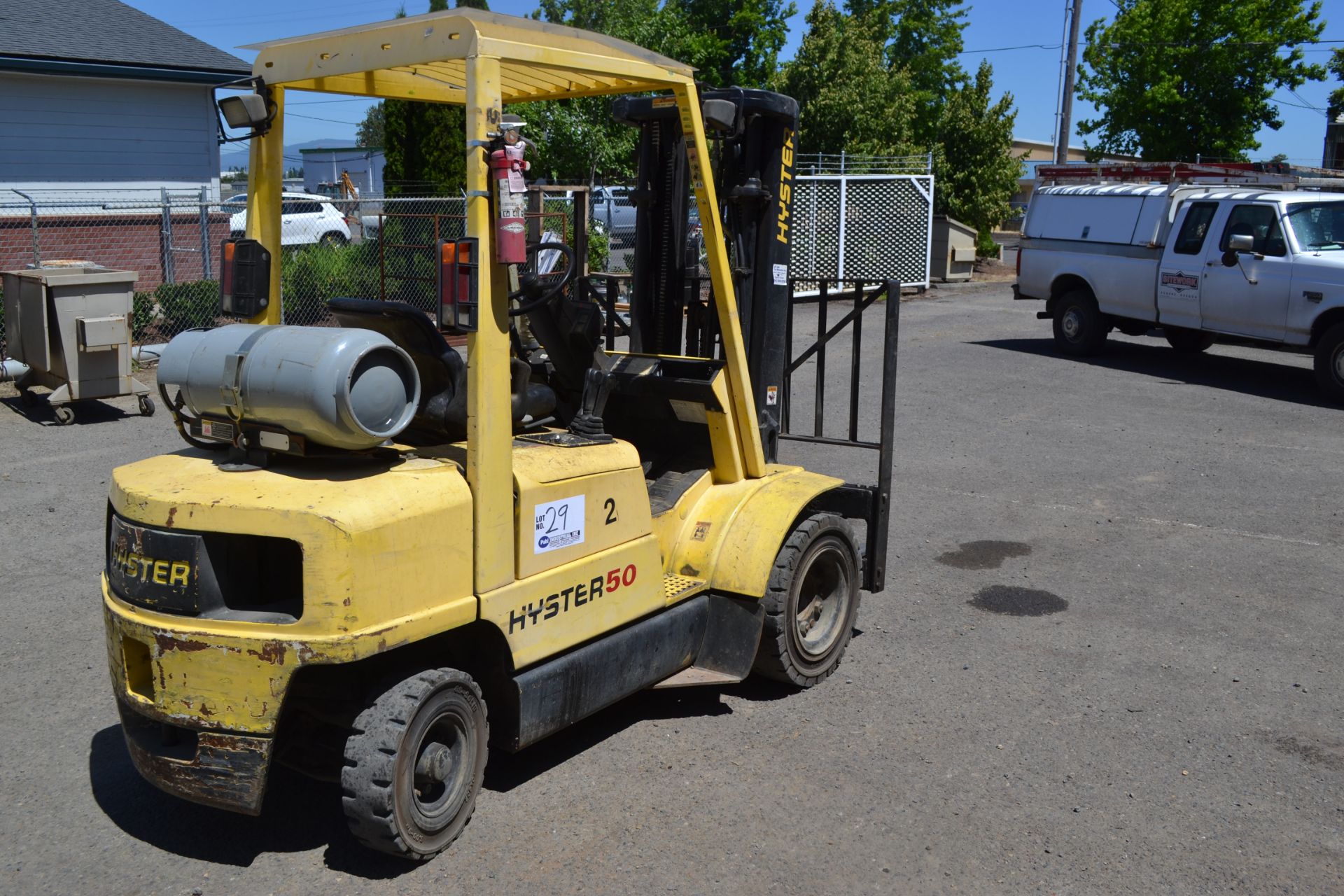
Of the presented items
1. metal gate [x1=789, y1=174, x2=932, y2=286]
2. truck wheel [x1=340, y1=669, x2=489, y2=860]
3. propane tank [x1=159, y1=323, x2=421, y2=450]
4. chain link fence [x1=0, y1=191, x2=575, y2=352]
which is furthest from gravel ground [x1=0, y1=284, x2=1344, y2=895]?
metal gate [x1=789, y1=174, x2=932, y2=286]

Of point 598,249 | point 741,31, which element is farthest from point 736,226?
point 741,31

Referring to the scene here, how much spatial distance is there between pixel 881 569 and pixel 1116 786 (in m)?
1.81

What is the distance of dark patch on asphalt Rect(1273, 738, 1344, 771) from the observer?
16.4ft

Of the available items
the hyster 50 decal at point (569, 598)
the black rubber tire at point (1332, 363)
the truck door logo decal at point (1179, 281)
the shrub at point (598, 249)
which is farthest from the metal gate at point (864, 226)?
the hyster 50 decal at point (569, 598)

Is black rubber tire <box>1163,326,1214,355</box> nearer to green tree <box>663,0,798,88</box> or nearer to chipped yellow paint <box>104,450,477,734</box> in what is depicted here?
chipped yellow paint <box>104,450,477,734</box>

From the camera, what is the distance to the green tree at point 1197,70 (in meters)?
37.9

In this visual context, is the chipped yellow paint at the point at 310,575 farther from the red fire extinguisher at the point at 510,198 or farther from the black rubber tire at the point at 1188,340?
the black rubber tire at the point at 1188,340

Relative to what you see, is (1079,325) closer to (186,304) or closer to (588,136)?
(186,304)

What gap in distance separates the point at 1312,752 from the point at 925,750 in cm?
166

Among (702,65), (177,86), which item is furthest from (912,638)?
(702,65)

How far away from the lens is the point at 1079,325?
16328mm

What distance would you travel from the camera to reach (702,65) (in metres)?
47.8

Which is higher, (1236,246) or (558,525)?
A: (1236,246)

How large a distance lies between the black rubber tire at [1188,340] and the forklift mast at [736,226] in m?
11.6
